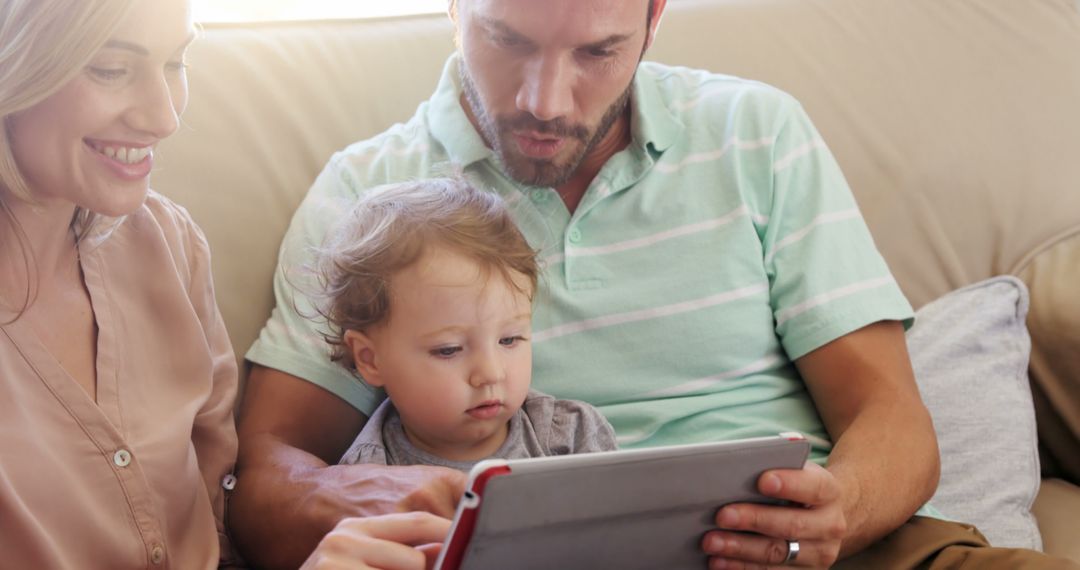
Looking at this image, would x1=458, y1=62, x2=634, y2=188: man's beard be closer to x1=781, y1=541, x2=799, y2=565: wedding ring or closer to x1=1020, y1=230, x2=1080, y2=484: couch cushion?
x1=781, y1=541, x2=799, y2=565: wedding ring

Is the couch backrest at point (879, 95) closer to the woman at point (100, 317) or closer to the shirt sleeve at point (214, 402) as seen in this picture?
the shirt sleeve at point (214, 402)

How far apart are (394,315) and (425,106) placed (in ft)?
1.69

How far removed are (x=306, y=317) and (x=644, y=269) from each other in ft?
1.50

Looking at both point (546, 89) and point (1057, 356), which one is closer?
point (546, 89)

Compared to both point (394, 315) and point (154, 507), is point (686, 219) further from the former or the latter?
point (154, 507)

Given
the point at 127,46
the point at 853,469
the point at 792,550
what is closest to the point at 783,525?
the point at 792,550

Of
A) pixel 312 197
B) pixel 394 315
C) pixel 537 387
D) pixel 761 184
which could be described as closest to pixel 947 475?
pixel 761 184

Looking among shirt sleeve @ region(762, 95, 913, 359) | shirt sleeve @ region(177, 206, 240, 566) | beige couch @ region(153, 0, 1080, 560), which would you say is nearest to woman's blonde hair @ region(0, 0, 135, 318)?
shirt sleeve @ region(177, 206, 240, 566)

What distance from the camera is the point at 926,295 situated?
187cm

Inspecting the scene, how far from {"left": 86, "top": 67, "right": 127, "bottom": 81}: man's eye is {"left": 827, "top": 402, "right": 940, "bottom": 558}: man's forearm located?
924mm

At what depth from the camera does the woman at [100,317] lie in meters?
1.07

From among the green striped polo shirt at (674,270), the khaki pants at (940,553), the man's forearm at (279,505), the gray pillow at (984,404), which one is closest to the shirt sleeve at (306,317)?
the green striped polo shirt at (674,270)

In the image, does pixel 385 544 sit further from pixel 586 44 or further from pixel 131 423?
pixel 586 44

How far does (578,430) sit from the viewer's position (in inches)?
56.6
